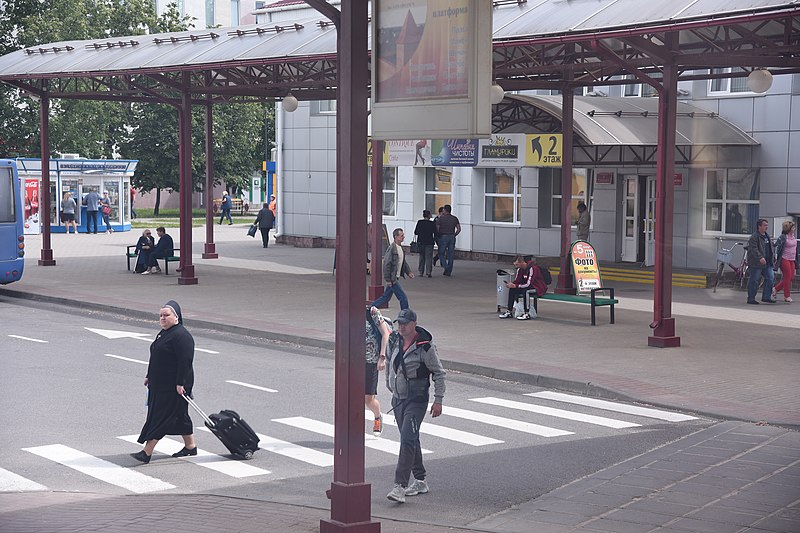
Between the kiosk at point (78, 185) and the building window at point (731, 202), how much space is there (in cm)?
2969

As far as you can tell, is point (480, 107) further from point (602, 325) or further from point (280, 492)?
point (602, 325)

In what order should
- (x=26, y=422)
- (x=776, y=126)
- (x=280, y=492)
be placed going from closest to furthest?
(x=280, y=492), (x=26, y=422), (x=776, y=126)

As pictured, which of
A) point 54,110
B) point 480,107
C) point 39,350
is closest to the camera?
point 480,107

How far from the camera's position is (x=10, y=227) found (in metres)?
27.2

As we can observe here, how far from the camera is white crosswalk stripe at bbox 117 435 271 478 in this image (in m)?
11.2

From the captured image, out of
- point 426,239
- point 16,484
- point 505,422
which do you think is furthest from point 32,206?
point 16,484

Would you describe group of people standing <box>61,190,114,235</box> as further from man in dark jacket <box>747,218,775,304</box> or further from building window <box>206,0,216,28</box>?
building window <box>206,0,216,28</box>

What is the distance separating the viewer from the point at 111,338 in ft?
66.9

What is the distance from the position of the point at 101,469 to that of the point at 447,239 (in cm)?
2189

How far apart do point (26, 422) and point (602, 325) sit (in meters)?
11.8

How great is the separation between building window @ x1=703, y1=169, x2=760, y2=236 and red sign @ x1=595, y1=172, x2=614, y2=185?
10.4 feet

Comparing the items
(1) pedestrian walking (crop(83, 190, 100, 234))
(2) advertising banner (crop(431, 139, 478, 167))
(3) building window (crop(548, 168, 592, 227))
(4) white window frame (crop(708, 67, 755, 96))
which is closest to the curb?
(2) advertising banner (crop(431, 139, 478, 167))

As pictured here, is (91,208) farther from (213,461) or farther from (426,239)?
(213,461)

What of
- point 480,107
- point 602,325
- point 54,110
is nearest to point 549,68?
point 602,325
